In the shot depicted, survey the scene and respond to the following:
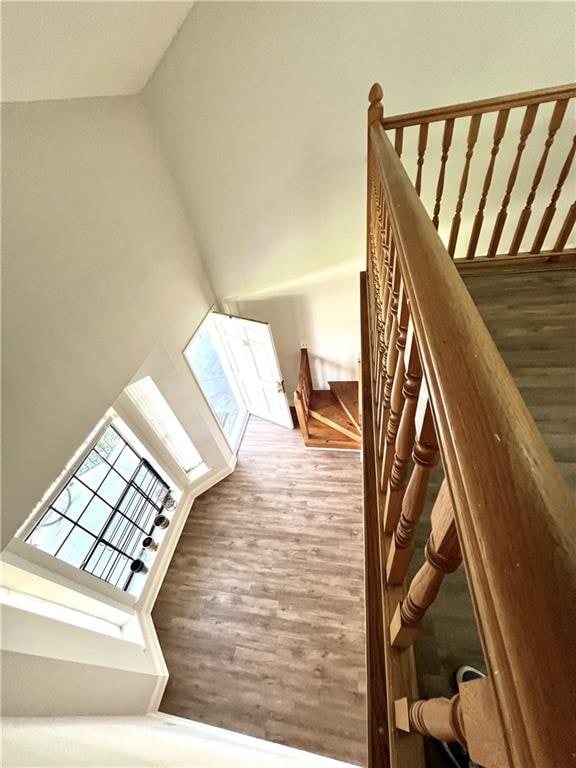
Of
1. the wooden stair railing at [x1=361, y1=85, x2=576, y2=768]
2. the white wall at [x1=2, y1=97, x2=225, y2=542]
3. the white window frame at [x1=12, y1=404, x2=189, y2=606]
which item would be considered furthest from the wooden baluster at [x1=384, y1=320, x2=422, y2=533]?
the white window frame at [x1=12, y1=404, x2=189, y2=606]

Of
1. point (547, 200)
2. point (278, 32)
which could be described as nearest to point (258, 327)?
point (278, 32)

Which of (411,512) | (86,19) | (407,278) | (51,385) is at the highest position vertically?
(86,19)

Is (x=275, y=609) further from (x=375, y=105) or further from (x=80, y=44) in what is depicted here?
(x=80, y=44)

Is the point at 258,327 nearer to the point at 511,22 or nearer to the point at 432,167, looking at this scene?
the point at 432,167

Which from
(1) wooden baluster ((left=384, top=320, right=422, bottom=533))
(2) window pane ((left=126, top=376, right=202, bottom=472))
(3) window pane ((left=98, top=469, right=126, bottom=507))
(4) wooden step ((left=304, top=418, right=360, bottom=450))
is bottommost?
(1) wooden baluster ((left=384, top=320, right=422, bottom=533))

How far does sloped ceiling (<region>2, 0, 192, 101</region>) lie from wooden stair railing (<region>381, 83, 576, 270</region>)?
4.13 feet

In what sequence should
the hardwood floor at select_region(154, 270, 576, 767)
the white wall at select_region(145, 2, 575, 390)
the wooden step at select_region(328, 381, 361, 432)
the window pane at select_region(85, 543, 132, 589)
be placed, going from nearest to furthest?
the hardwood floor at select_region(154, 270, 576, 767)
the white wall at select_region(145, 2, 575, 390)
the window pane at select_region(85, 543, 132, 589)
the wooden step at select_region(328, 381, 361, 432)

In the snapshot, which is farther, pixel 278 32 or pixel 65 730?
pixel 278 32

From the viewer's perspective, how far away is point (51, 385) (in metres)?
1.67

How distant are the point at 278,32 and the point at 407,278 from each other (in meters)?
2.49

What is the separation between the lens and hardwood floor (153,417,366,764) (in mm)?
2164

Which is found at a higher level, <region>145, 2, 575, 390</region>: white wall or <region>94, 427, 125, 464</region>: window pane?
<region>145, 2, 575, 390</region>: white wall

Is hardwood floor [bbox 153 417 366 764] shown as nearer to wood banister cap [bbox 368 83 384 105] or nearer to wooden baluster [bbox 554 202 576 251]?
wooden baluster [bbox 554 202 576 251]

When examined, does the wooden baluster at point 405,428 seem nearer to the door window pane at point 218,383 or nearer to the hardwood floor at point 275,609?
the hardwood floor at point 275,609
